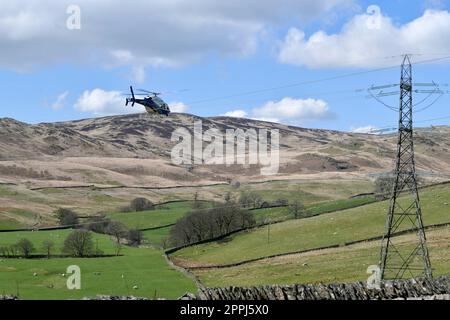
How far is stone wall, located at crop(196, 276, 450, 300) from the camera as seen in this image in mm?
17016

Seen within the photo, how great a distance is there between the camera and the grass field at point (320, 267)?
6222 centimetres

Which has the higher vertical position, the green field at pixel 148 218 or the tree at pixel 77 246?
the green field at pixel 148 218

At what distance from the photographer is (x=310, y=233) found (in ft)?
321

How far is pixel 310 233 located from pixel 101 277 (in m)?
38.6

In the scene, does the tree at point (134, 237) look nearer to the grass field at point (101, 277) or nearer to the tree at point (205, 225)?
the tree at point (205, 225)

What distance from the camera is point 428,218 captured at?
91.1 meters

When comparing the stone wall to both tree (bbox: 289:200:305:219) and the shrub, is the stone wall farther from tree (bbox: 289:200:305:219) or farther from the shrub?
the shrub

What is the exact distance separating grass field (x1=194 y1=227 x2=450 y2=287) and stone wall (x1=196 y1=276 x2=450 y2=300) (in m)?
36.7

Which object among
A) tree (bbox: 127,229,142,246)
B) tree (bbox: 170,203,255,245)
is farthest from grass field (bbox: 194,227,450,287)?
tree (bbox: 127,229,142,246)

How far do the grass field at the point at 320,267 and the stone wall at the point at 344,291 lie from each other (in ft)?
120

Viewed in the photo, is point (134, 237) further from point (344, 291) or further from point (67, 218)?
Answer: point (344, 291)

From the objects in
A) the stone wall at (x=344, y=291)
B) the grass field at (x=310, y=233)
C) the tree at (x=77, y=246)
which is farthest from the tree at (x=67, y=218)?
the stone wall at (x=344, y=291)
